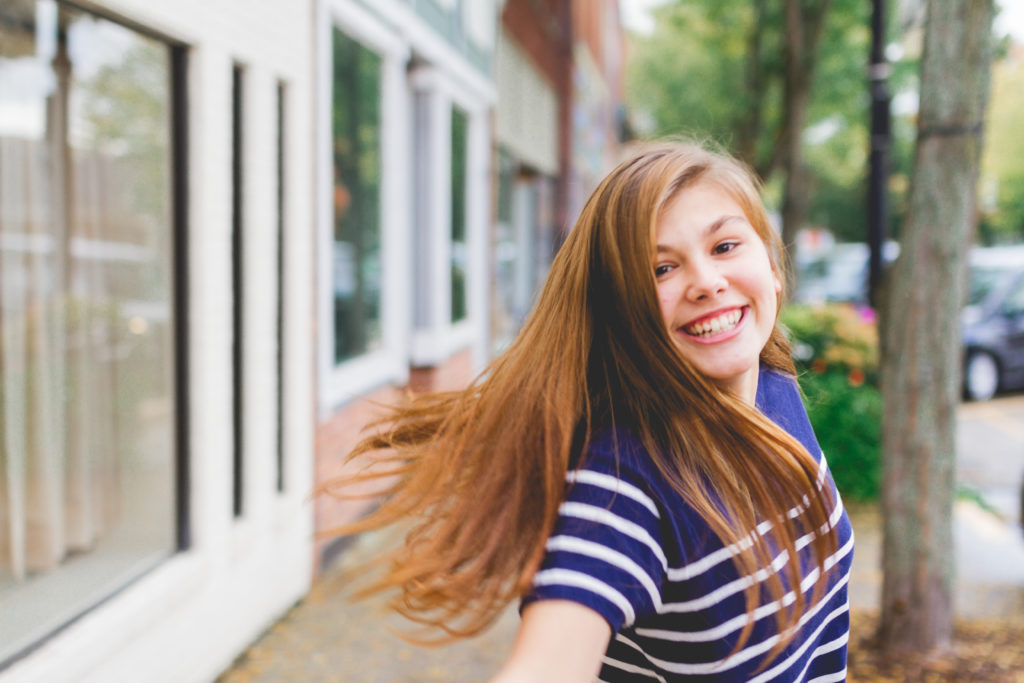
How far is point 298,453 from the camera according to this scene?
493 centimetres

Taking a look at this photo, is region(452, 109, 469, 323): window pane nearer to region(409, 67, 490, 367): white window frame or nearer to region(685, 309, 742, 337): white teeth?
region(409, 67, 490, 367): white window frame

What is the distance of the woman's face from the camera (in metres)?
1.56

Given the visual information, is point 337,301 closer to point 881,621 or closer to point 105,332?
point 105,332

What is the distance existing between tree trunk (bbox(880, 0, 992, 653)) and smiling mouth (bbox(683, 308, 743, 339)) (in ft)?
8.88

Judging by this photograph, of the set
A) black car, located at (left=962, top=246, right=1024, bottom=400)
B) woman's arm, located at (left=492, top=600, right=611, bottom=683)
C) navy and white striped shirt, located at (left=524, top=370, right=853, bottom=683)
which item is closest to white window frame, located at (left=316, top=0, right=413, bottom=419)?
navy and white striped shirt, located at (left=524, top=370, right=853, bottom=683)

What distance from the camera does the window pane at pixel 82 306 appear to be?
4035 mm

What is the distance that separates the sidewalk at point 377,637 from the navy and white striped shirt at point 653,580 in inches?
77.8

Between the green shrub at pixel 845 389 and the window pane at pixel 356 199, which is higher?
the window pane at pixel 356 199

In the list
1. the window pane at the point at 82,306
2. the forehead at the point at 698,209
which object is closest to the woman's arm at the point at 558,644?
the forehead at the point at 698,209

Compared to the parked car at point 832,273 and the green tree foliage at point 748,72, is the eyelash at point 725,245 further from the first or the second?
the parked car at point 832,273

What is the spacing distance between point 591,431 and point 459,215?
7507 millimetres

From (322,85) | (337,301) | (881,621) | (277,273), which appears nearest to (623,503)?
(881,621)

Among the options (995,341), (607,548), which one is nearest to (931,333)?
(607,548)

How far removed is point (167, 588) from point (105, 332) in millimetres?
1528
